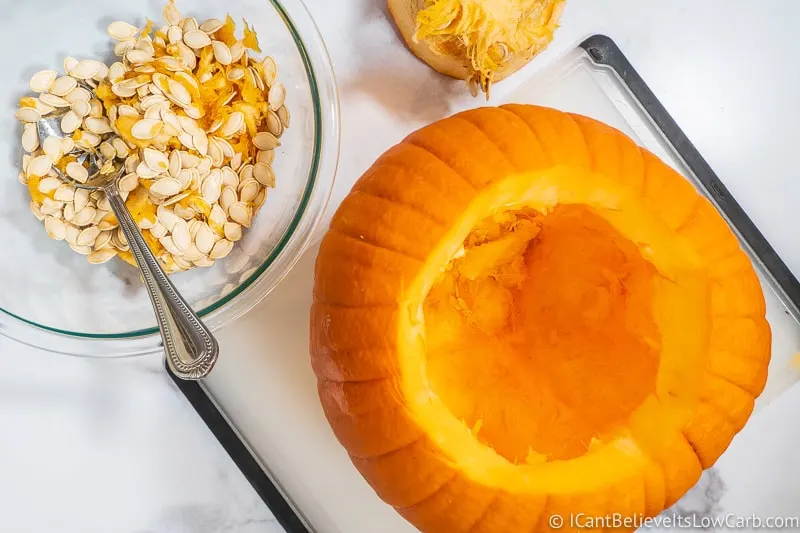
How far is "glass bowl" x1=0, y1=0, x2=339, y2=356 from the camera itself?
678 mm

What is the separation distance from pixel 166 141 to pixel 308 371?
0.29 meters

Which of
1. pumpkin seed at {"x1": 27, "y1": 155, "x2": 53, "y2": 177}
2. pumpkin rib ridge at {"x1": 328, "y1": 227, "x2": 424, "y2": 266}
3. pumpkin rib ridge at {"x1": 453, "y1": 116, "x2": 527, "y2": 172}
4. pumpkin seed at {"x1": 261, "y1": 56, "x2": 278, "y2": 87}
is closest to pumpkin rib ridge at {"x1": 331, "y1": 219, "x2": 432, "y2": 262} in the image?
pumpkin rib ridge at {"x1": 328, "y1": 227, "x2": 424, "y2": 266}

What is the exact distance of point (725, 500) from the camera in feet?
2.53

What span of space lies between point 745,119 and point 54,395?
877mm

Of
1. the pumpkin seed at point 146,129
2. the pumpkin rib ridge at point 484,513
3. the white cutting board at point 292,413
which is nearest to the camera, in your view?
the pumpkin rib ridge at point 484,513

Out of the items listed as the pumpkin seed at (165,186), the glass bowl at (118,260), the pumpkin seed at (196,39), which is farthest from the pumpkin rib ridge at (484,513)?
the pumpkin seed at (196,39)

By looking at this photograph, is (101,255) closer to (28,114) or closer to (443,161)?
(28,114)

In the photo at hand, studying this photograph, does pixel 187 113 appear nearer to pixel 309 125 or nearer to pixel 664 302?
pixel 309 125

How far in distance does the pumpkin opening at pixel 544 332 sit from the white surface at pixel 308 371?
7.8 inches

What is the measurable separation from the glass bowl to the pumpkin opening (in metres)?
0.19

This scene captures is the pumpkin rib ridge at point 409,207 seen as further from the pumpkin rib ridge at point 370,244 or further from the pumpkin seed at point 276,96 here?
the pumpkin seed at point 276,96

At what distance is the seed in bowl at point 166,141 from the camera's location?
0.64 m

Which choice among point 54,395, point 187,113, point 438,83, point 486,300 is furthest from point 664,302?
point 54,395

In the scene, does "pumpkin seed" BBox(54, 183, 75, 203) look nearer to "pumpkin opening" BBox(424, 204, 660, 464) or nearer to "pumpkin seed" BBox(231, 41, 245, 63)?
"pumpkin seed" BBox(231, 41, 245, 63)
